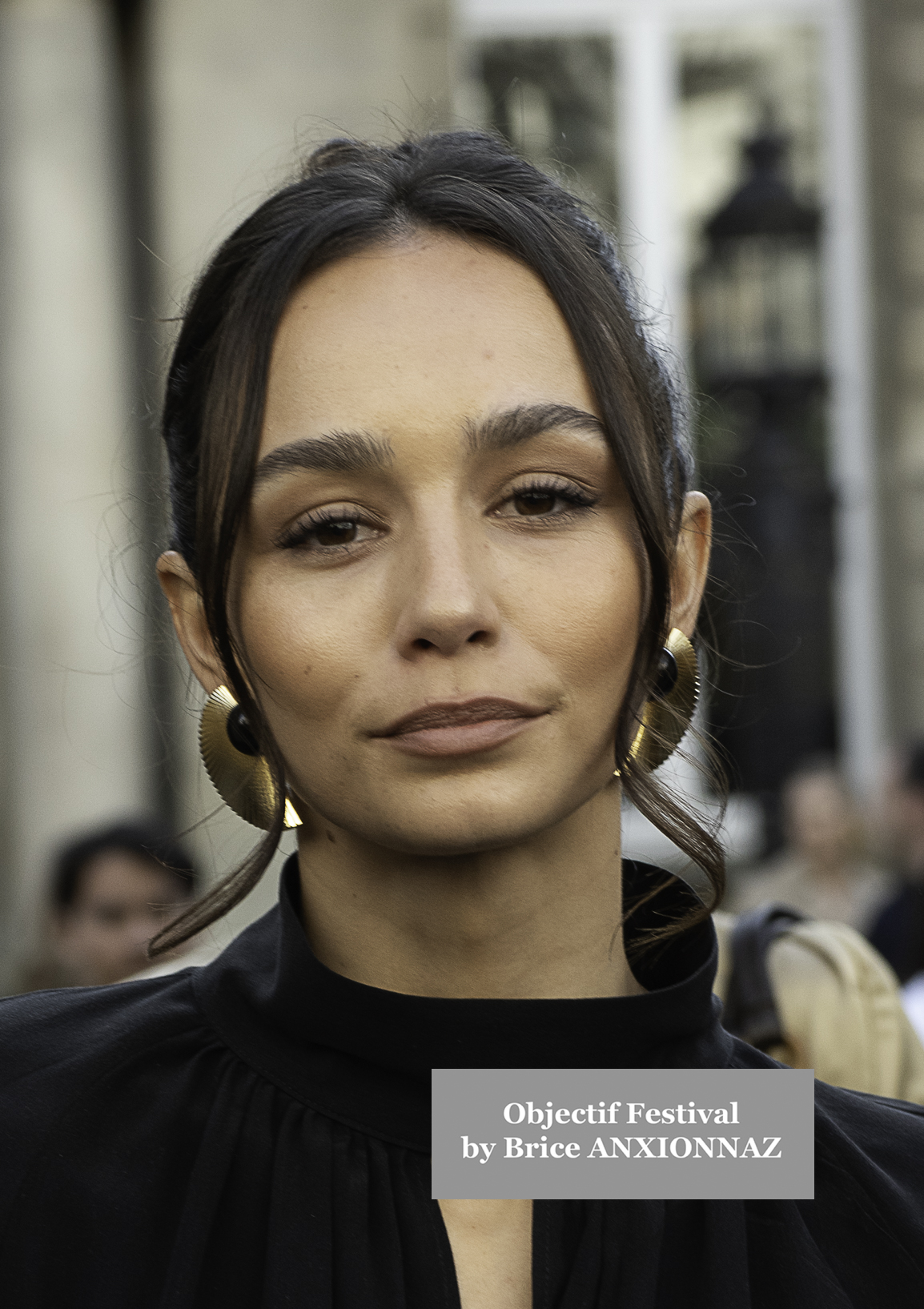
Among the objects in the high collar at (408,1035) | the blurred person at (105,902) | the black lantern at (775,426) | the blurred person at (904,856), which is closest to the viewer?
the high collar at (408,1035)

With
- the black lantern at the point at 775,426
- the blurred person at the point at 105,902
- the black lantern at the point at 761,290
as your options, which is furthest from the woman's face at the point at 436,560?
the black lantern at the point at 761,290

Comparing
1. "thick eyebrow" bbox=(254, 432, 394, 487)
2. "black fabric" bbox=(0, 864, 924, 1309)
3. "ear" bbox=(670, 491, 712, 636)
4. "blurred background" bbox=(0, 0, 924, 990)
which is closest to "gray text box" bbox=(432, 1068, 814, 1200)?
"black fabric" bbox=(0, 864, 924, 1309)

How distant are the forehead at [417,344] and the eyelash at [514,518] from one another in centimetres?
8

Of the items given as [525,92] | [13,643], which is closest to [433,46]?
[525,92]

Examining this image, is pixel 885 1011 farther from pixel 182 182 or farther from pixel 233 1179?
pixel 182 182

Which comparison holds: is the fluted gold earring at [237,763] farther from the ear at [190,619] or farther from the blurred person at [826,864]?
the blurred person at [826,864]

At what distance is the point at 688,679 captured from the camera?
5.87 ft

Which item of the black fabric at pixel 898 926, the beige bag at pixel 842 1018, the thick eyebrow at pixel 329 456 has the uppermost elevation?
the thick eyebrow at pixel 329 456

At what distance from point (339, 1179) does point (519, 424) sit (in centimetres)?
72

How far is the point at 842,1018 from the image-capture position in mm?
2316

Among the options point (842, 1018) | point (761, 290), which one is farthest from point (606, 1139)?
→ point (761, 290)

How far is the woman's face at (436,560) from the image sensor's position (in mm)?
1529

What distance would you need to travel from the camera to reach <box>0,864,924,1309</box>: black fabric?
155 centimetres

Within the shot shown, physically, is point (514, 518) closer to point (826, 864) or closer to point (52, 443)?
point (52, 443)
